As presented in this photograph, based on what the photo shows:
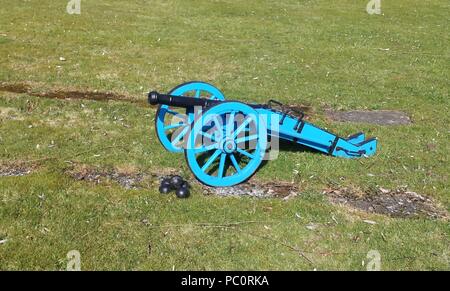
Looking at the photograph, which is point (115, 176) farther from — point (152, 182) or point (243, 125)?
point (243, 125)

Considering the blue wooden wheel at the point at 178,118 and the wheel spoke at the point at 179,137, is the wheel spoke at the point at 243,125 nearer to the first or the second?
the blue wooden wheel at the point at 178,118

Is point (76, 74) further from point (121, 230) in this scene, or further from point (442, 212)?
point (442, 212)

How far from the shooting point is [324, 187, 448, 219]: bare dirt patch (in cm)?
779

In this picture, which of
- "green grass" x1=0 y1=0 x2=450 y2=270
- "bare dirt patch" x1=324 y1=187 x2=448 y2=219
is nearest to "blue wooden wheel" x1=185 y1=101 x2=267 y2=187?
"green grass" x1=0 y1=0 x2=450 y2=270

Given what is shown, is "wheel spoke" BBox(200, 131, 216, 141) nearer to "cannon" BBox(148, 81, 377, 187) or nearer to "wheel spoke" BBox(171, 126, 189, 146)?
"cannon" BBox(148, 81, 377, 187)

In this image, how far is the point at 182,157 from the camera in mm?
8984

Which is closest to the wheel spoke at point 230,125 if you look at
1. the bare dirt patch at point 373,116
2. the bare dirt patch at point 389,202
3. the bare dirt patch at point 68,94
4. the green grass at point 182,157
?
the green grass at point 182,157

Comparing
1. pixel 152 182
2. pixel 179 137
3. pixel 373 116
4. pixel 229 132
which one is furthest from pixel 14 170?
pixel 373 116

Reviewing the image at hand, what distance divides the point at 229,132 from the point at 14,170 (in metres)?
3.58

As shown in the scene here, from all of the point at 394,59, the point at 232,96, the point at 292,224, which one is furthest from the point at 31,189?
the point at 394,59

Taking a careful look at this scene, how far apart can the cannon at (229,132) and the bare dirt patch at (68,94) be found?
368 cm

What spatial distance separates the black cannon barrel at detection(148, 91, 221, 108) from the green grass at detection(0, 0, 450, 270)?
1.32 m

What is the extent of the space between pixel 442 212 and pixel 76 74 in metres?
9.79

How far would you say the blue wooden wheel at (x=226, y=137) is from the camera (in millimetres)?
7352
